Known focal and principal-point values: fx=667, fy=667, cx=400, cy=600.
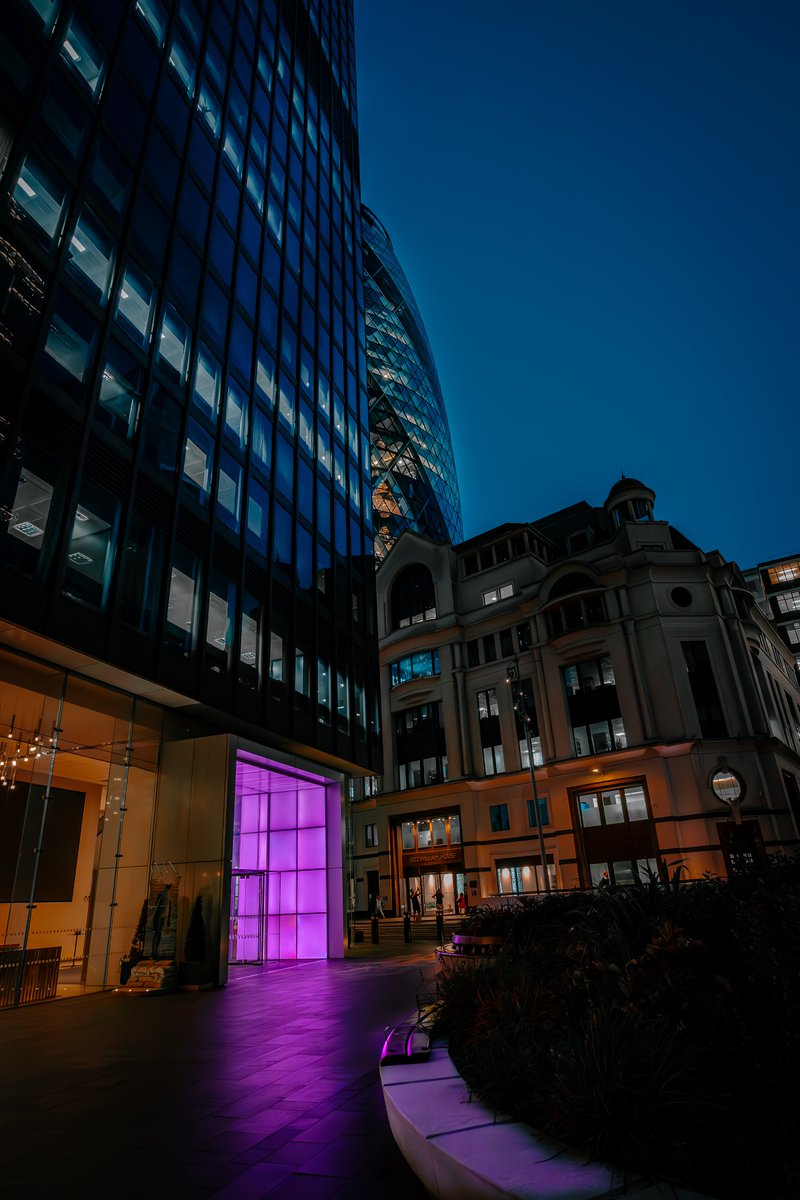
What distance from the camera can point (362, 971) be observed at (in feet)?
69.2

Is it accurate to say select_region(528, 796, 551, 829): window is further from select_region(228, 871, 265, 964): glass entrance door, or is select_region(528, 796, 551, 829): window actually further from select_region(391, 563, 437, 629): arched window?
select_region(228, 871, 265, 964): glass entrance door

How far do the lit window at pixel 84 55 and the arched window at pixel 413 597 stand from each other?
44205 mm

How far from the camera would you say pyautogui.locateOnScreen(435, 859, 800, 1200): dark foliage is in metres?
3.69

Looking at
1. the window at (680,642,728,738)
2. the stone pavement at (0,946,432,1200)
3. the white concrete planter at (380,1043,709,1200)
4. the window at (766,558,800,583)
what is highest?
the window at (766,558,800,583)

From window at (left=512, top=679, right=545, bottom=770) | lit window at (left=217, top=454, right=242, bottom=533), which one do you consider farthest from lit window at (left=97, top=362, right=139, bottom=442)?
window at (left=512, top=679, right=545, bottom=770)

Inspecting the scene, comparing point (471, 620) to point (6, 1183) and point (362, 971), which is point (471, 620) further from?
point (6, 1183)

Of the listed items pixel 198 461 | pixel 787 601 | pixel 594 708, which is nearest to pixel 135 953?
pixel 198 461

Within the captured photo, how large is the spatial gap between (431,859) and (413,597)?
2265cm

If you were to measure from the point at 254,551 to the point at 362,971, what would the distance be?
1486 centimetres

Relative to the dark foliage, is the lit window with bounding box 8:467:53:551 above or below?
above

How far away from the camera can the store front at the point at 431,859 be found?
50312mm

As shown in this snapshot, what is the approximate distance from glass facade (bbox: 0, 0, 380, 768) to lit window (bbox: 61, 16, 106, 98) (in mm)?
75

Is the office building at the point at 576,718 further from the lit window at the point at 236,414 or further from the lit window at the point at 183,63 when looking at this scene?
the lit window at the point at 183,63

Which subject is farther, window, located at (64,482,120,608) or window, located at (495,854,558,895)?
window, located at (495,854,558,895)
